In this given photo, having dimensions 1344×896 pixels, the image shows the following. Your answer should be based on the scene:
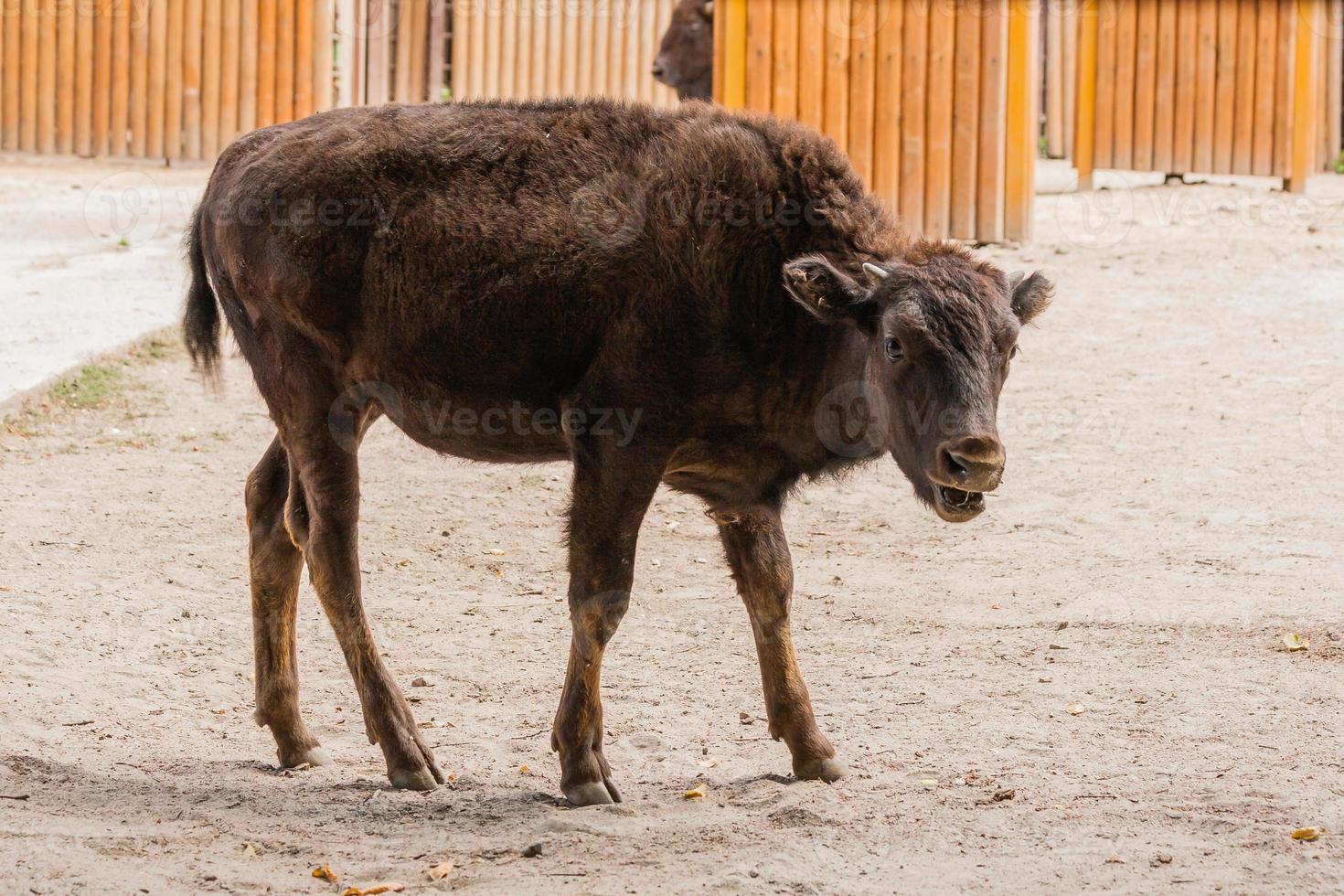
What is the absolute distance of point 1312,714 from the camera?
19.2 ft

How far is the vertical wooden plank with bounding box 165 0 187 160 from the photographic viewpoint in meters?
18.2

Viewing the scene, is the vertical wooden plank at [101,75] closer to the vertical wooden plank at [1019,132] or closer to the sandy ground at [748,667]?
the sandy ground at [748,667]

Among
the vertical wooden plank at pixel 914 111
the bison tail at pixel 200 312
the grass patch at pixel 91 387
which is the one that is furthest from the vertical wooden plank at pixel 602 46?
the bison tail at pixel 200 312

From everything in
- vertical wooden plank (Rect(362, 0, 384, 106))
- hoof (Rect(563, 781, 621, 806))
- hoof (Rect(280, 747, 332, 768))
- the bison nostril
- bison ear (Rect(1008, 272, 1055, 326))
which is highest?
vertical wooden plank (Rect(362, 0, 384, 106))

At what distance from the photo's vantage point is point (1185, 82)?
56.5 feet

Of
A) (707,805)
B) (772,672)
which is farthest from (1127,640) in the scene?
(707,805)

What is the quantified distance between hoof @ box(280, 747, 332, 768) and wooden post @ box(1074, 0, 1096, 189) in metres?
13.8

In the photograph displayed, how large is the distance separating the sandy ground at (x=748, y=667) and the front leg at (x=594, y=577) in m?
0.16

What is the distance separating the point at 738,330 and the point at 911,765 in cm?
163

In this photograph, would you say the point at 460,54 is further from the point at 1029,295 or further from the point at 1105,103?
the point at 1029,295

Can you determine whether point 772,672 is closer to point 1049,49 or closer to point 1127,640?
point 1127,640

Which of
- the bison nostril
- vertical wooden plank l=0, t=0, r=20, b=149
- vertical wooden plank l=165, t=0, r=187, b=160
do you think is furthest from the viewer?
vertical wooden plank l=0, t=0, r=20, b=149

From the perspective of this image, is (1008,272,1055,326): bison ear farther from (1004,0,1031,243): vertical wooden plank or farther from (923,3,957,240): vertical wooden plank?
(1004,0,1031,243): vertical wooden plank

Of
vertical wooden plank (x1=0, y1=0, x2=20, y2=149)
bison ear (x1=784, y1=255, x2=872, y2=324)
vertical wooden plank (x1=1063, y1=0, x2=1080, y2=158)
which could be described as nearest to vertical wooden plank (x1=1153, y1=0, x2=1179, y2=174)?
vertical wooden plank (x1=1063, y1=0, x2=1080, y2=158)
